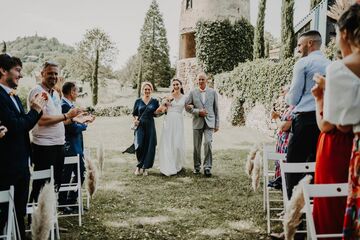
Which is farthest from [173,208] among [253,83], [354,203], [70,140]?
[253,83]

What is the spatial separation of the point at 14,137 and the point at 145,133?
204 inches

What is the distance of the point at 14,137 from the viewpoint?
3.55 meters

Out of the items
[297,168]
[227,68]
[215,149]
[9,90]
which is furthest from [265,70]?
[9,90]

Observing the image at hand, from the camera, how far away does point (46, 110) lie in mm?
4617

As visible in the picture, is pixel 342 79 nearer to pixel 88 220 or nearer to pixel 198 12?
pixel 88 220

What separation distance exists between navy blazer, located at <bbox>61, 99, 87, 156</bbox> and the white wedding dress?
3176 millimetres

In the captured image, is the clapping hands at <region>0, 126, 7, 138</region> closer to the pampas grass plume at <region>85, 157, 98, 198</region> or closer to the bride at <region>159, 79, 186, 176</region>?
the pampas grass plume at <region>85, 157, 98, 198</region>

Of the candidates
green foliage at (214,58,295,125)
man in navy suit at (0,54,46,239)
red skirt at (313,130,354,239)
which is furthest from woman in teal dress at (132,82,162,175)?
green foliage at (214,58,295,125)

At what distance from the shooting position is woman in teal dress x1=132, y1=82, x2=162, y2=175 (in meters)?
8.59

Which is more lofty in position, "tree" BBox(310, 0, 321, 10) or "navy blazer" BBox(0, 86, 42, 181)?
"tree" BBox(310, 0, 321, 10)

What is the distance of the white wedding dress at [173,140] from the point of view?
29.0 ft

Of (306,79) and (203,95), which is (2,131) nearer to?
(306,79)

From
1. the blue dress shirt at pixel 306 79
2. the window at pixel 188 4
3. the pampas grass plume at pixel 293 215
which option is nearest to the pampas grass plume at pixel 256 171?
the blue dress shirt at pixel 306 79

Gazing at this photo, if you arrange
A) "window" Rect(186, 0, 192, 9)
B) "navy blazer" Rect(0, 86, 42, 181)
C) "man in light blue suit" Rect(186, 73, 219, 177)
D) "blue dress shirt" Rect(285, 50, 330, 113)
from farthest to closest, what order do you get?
"window" Rect(186, 0, 192, 9), "man in light blue suit" Rect(186, 73, 219, 177), "blue dress shirt" Rect(285, 50, 330, 113), "navy blazer" Rect(0, 86, 42, 181)
